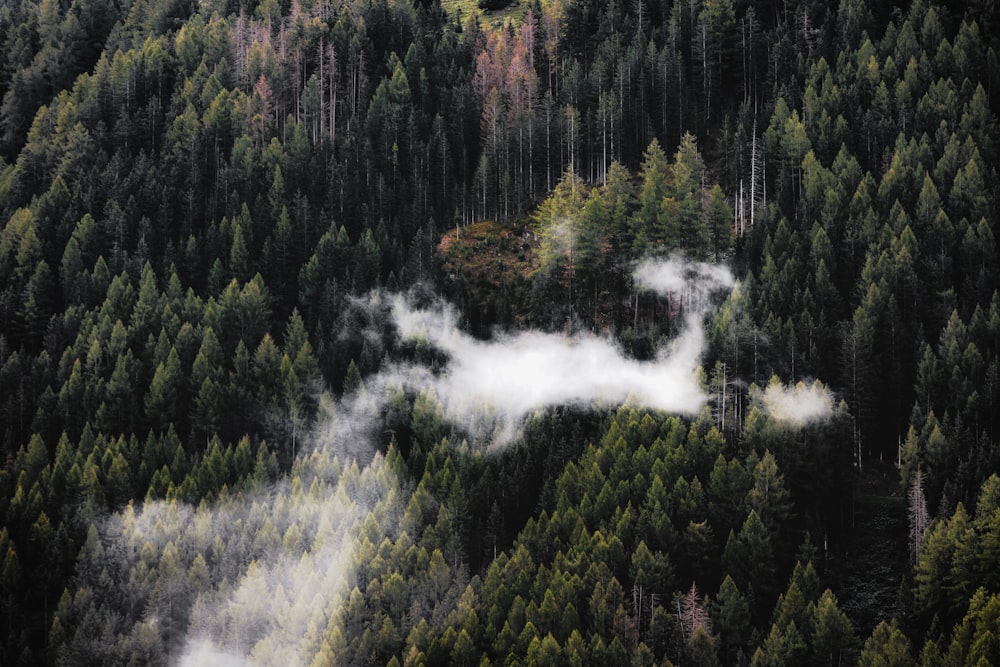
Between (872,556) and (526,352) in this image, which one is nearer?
(872,556)

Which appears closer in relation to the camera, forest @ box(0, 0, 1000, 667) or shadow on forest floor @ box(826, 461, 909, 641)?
shadow on forest floor @ box(826, 461, 909, 641)

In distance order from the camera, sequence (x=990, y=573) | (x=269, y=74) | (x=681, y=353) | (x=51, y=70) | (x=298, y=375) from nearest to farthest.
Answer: (x=990, y=573)
(x=681, y=353)
(x=298, y=375)
(x=269, y=74)
(x=51, y=70)

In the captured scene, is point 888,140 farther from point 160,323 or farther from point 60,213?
point 60,213

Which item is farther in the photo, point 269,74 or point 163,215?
point 269,74

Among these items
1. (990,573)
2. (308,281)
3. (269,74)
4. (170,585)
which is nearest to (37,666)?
(170,585)

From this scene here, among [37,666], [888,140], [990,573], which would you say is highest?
[888,140]

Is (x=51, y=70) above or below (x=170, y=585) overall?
above

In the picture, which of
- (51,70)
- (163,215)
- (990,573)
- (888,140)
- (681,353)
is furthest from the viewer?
(51,70)

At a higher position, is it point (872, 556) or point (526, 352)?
point (526, 352)
